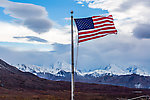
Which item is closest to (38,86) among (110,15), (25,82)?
(25,82)

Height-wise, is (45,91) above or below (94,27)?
below

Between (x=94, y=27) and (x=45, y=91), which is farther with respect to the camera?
(x=45, y=91)

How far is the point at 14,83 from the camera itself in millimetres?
125000

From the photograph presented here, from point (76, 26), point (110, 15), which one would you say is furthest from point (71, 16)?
point (110, 15)

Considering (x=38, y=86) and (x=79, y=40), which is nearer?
(x=79, y=40)

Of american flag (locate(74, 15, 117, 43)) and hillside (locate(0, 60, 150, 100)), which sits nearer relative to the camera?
american flag (locate(74, 15, 117, 43))

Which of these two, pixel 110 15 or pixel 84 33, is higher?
pixel 110 15

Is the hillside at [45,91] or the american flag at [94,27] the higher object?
the american flag at [94,27]

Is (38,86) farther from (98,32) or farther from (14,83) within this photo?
(98,32)

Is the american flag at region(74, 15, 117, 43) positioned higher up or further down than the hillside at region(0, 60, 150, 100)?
higher up

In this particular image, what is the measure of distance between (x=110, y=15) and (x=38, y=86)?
117008 mm

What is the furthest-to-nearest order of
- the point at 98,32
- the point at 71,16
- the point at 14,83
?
the point at 14,83 → the point at 98,32 → the point at 71,16

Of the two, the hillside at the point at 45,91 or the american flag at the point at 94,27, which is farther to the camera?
the hillside at the point at 45,91

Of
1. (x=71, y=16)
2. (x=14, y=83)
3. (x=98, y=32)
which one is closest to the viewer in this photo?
(x=71, y=16)
